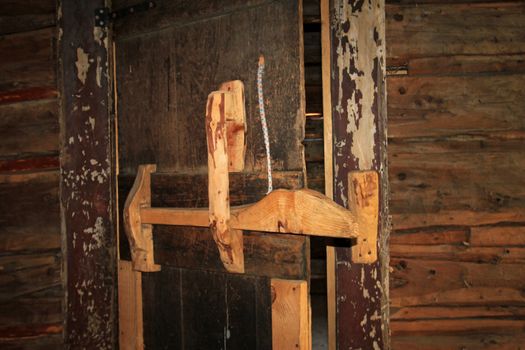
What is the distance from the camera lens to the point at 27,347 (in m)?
2.02

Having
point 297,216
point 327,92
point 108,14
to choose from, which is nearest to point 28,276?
point 108,14

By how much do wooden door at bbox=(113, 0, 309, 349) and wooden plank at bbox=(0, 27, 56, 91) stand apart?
1.27 ft

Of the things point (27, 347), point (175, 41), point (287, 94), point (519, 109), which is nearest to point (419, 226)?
point (519, 109)

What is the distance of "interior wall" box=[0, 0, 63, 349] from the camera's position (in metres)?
1.98

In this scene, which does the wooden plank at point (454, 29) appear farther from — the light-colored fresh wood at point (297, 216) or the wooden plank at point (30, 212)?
the wooden plank at point (30, 212)

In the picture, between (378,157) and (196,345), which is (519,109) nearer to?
(378,157)

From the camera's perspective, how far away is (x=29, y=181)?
2.00m

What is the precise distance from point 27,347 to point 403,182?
188cm

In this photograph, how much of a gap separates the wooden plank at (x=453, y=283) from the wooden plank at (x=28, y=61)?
1.78m

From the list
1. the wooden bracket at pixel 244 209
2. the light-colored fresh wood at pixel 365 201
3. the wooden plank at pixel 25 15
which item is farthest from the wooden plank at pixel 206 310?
the wooden plank at pixel 25 15

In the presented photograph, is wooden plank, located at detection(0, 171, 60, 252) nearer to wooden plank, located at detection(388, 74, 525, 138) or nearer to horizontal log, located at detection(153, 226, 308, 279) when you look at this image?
horizontal log, located at detection(153, 226, 308, 279)

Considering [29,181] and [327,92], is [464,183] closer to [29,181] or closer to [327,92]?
[327,92]

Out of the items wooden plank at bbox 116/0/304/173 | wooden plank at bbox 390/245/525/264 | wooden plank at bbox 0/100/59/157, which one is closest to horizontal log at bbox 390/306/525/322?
wooden plank at bbox 390/245/525/264

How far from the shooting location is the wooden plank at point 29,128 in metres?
1.99
